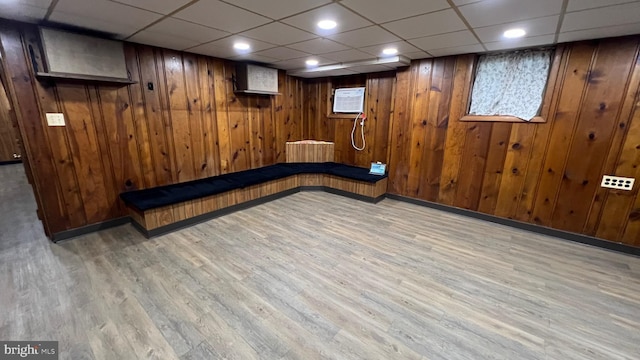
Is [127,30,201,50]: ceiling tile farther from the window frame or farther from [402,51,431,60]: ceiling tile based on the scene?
the window frame

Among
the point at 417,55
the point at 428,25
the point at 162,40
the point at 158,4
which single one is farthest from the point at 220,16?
the point at 417,55

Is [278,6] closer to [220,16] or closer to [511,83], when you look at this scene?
[220,16]

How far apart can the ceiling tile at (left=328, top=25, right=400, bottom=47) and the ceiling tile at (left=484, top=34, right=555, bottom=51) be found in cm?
112

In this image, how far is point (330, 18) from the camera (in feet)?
6.90

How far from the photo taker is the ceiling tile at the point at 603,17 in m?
1.83

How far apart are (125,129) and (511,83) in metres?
4.69

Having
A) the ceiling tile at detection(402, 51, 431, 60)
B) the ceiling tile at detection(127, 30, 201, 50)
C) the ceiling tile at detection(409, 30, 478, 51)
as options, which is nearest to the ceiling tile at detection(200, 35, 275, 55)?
the ceiling tile at detection(127, 30, 201, 50)

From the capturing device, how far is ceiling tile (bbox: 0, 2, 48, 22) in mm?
1873

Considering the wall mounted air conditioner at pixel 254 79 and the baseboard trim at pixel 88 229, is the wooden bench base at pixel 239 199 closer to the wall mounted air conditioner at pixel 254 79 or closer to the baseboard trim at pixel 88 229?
the baseboard trim at pixel 88 229

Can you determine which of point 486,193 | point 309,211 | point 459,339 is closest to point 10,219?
point 309,211

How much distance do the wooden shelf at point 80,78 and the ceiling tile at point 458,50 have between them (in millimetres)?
3634

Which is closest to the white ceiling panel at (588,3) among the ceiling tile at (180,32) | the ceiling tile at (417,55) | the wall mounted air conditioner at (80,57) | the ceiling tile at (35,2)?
the ceiling tile at (417,55)

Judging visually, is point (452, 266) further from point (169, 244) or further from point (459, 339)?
point (169, 244)

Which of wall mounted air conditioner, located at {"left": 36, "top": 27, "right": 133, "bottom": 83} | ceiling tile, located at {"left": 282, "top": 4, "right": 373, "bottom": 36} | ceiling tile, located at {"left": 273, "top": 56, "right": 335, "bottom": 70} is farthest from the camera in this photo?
ceiling tile, located at {"left": 273, "top": 56, "right": 335, "bottom": 70}
